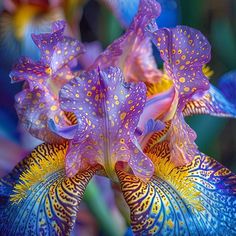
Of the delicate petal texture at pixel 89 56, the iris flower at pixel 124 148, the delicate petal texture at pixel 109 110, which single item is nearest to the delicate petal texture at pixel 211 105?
the iris flower at pixel 124 148

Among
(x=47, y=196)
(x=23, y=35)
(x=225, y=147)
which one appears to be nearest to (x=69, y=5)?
(x=23, y=35)

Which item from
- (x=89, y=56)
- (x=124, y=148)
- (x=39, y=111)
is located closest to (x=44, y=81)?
(x=39, y=111)

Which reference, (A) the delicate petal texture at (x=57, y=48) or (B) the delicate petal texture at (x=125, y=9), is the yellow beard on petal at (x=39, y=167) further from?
(B) the delicate petal texture at (x=125, y=9)

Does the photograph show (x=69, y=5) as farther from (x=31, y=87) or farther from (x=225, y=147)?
(x=225, y=147)

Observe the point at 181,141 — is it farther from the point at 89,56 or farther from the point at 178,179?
the point at 89,56

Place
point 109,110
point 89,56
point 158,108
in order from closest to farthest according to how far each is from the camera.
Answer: point 109,110, point 158,108, point 89,56

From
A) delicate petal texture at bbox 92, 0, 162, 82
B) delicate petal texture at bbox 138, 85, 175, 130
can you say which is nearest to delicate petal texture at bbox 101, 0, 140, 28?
delicate petal texture at bbox 92, 0, 162, 82

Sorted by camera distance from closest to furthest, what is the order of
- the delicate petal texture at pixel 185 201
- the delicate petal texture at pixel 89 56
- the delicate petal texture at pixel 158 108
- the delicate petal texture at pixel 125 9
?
the delicate petal texture at pixel 185 201
the delicate petal texture at pixel 158 108
the delicate petal texture at pixel 125 9
the delicate petal texture at pixel 89 56
